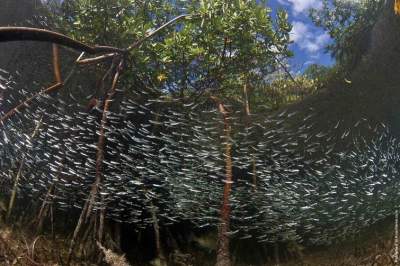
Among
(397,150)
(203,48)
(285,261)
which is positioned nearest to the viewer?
(397,150)

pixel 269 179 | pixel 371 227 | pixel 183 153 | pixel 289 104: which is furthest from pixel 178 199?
pixel 371 227

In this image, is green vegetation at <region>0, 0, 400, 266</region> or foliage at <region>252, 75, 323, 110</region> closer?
green vegetation at <region>0, 0, 400, 266</region>

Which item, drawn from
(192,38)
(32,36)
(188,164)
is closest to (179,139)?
(188,164)

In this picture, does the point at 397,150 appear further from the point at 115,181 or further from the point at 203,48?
the point at 115,181

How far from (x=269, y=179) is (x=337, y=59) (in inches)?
49.3

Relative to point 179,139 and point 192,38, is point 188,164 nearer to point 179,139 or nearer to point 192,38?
point 179,139

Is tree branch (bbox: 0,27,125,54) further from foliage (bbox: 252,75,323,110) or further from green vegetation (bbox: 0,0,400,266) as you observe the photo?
foliage (bbox: 252,75,323,110)

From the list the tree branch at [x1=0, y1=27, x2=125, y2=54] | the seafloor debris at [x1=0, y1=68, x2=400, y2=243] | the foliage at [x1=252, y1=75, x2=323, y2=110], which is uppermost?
the foliage at [x1=252, y1=75, x2=323, y2=110]

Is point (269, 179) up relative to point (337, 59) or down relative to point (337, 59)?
down

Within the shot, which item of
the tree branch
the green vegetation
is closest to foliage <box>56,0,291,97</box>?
the green vegetation

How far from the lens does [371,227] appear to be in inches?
159

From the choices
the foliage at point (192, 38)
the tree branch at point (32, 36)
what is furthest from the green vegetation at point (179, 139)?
the tree branch at point (32, 36)

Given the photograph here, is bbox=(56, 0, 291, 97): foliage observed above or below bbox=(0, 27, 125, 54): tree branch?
above

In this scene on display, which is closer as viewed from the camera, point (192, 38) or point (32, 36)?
point (32, 36)
